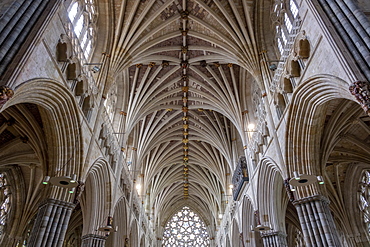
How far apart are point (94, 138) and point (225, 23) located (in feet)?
32.7

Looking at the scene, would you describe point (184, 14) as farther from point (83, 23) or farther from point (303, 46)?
point (303, 46)

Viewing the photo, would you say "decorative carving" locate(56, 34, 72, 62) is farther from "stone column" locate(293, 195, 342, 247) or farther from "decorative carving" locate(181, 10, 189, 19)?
"stone column" locate(293, 195, 342, 247)

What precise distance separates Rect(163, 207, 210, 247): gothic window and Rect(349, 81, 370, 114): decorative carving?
114 feet

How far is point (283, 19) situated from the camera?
1402 cm

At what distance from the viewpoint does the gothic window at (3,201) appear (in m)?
17.3

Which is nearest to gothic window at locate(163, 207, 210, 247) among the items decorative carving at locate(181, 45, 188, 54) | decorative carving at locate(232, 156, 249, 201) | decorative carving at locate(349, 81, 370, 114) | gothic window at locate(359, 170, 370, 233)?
decorative carving at locate(232, 156, 249, 201)

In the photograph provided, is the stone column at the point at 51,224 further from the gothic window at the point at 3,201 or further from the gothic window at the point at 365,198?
the gothic window at the point at 365,198

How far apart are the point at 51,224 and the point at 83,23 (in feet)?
29.9

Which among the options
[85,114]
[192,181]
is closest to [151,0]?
[85,114]

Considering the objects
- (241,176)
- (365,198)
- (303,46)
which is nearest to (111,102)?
(241,176)

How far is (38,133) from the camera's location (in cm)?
1265

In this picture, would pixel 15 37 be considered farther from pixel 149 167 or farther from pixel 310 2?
pixel 149 167

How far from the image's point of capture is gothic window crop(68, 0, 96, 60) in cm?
1252

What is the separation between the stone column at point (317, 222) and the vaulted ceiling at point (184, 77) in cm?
747
